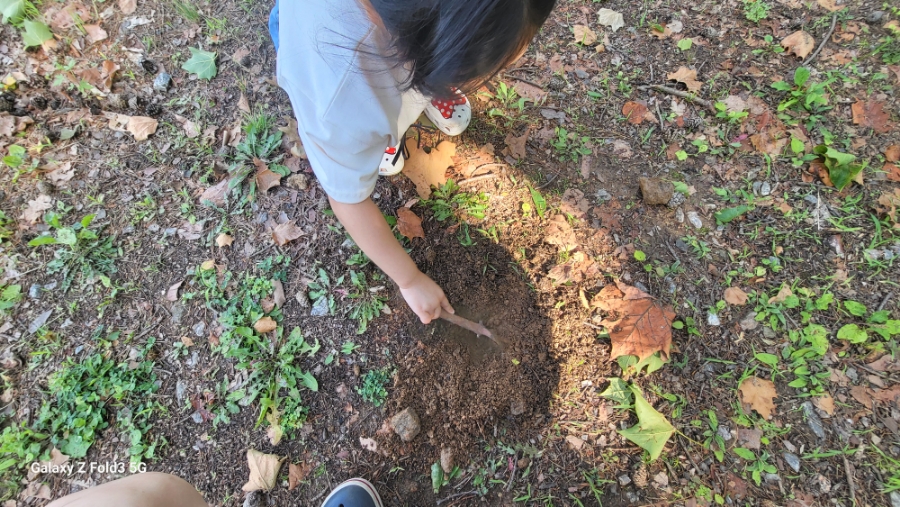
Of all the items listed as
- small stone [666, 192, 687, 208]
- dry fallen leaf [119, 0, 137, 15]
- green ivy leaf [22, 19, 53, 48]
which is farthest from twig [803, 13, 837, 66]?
green ivy leaf [22, 19, 53, 48]

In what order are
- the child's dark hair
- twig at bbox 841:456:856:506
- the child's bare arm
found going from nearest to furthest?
the child's dark hair < the child's bare arm < twig at bbox 841:456:856:506

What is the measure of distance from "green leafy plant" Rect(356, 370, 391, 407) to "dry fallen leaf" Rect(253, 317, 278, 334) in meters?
0.48

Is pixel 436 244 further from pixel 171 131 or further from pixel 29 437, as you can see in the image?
pixel 29 437

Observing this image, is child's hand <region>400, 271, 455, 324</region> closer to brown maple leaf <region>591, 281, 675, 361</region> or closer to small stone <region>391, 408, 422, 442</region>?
small stone <region>391, 408, 422, 442</region>

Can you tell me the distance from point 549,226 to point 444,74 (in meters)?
1.19

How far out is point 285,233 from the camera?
2055 mm

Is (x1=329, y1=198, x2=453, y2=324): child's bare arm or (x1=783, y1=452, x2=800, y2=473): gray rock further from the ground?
(x1=329, y1=198, x2=453, y2=324): child's bare arm

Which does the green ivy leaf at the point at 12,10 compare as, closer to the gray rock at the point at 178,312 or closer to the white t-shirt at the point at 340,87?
the gray rock at the point at 178,312

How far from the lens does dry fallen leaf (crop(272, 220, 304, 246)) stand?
80.4 inches

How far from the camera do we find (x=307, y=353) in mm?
1885

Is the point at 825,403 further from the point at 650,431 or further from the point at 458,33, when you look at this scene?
the point at 458,33

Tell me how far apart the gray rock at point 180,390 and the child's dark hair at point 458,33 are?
1.68m

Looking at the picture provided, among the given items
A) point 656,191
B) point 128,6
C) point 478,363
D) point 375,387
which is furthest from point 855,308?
point 128,6

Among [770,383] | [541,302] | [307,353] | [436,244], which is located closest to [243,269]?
[307,353]
